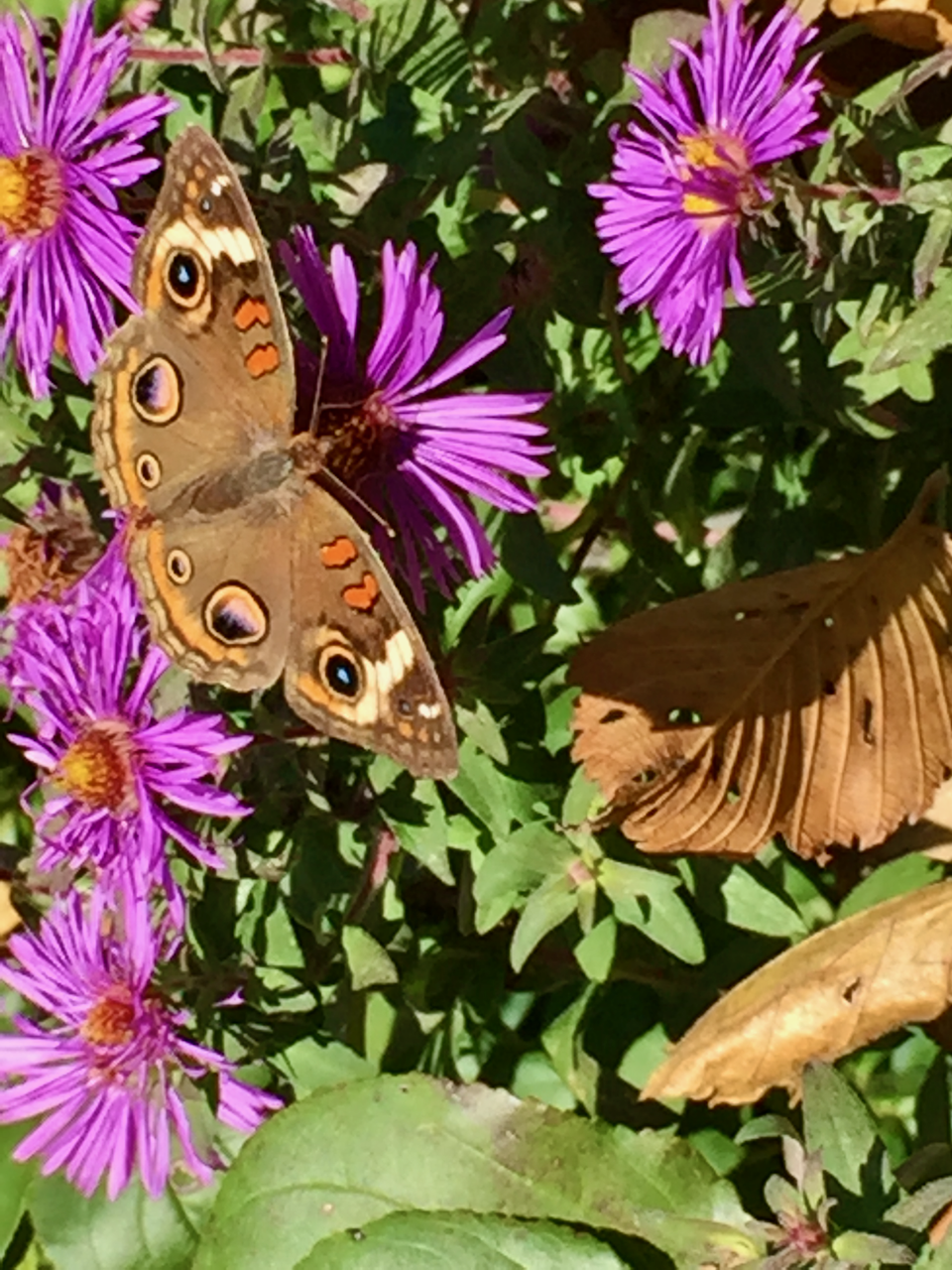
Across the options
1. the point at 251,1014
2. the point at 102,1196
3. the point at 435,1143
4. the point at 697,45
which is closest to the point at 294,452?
the point at 697,45

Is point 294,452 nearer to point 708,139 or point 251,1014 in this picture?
point 708,139

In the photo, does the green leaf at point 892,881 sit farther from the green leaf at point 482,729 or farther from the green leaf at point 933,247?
the green leaf at point 933,247

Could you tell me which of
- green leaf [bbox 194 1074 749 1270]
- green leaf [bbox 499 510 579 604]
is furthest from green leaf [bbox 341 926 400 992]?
green leaf [bbox 499 510 579 604]

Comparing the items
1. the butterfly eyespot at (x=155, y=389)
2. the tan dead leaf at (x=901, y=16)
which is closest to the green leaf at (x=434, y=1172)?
the butterfly eyespot at (x=155, y=389)

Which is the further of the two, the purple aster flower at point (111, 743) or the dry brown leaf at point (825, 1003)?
the dry brown leaf at point (825, 1003)

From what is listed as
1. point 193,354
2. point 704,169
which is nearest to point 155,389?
point 193,354

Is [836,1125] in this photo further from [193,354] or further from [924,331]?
[193,354]
